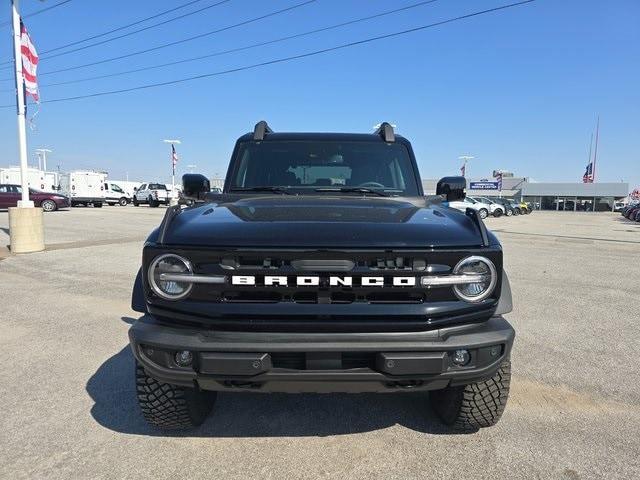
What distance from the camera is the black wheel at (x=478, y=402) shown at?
2.72 metres

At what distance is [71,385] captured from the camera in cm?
360

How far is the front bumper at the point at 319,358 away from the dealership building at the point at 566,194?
221 ft

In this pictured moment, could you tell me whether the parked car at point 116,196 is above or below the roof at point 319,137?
below

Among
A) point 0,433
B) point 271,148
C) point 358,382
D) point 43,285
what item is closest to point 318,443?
point 358,382

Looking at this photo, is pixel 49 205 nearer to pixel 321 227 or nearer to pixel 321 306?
pixel 321 227

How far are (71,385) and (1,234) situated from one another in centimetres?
1322

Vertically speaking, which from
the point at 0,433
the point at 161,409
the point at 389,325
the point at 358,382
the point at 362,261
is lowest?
the point at 0,433

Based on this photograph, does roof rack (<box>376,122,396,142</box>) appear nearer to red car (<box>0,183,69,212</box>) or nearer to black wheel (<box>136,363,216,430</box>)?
black wheel (<box>136,363,216,430</box>)

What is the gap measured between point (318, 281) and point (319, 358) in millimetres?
357

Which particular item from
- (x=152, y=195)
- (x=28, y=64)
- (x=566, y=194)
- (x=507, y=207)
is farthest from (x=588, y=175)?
(x=28, y=64)

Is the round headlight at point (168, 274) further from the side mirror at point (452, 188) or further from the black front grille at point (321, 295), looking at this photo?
the side mirror at point (452, 188)

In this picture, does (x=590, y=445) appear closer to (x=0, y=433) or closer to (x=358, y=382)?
(x=358, y=382)

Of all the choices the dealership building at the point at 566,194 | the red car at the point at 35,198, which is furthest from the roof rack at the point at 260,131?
the dealership building at the point at 566,194

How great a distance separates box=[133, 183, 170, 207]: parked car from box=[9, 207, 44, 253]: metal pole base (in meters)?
27.9
